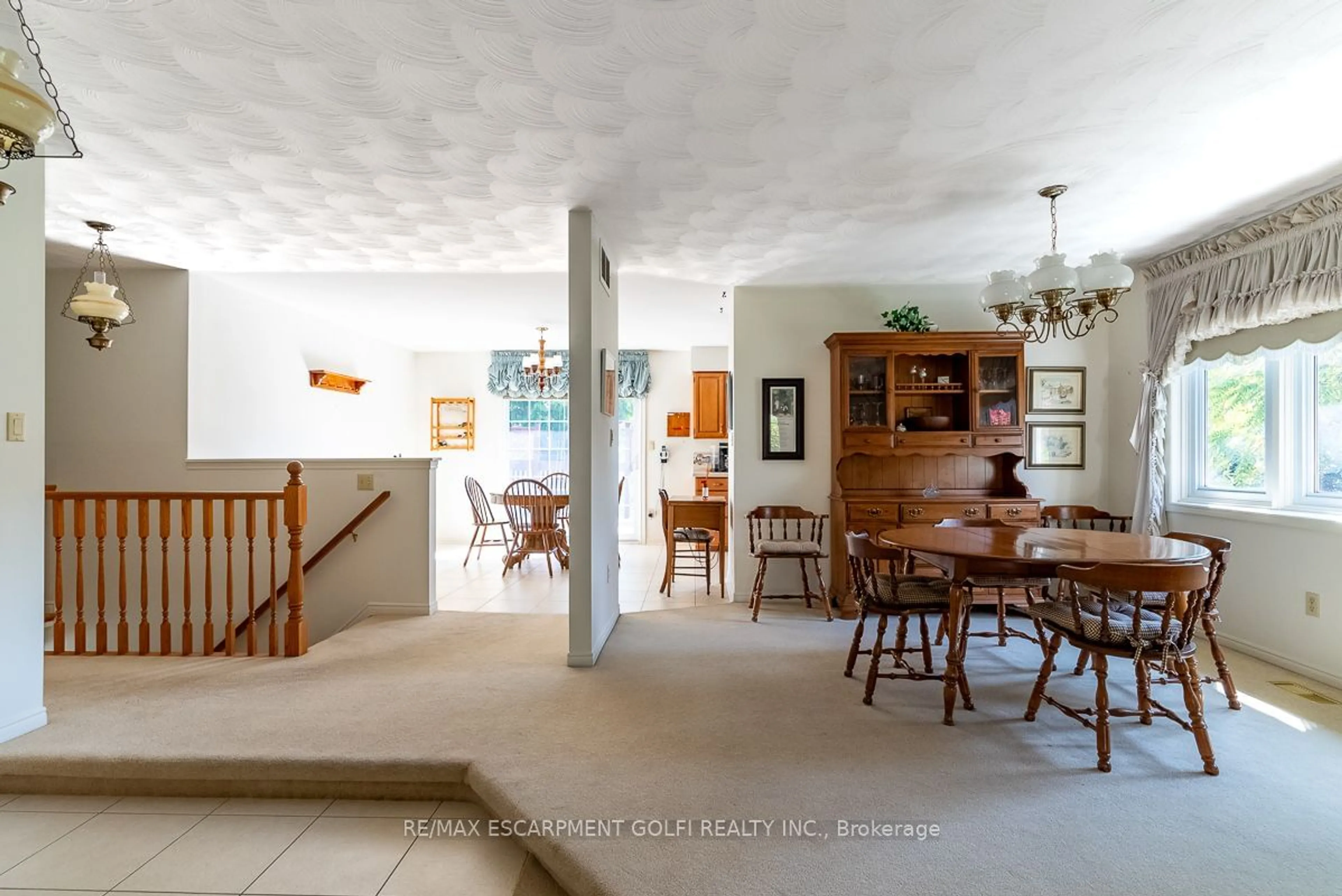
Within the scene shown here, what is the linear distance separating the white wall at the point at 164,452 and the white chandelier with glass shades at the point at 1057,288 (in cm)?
364

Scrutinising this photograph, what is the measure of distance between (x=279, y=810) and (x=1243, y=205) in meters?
5.14

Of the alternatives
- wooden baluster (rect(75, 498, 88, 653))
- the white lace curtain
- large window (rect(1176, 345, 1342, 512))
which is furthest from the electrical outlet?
wooden baluster (rect(75, 498, 88, 653))

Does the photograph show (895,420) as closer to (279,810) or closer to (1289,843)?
(1289,843)

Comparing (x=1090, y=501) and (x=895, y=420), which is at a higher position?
(x=895, y=420)

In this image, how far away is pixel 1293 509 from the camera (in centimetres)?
333

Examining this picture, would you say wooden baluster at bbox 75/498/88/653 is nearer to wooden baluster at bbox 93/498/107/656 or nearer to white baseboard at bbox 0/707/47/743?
wooden baluster at bbox 93/498/107/656

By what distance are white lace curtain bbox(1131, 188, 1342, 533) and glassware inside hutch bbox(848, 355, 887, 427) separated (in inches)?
65.1

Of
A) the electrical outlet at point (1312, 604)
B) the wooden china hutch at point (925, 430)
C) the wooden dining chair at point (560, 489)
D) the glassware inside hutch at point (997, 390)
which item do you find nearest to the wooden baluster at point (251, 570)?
the wooden dining chair at point (560, 489)

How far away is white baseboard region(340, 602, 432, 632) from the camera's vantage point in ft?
13.8

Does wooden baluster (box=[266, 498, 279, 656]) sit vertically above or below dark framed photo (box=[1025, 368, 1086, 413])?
below

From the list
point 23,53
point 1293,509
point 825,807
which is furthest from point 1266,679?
point 23,53

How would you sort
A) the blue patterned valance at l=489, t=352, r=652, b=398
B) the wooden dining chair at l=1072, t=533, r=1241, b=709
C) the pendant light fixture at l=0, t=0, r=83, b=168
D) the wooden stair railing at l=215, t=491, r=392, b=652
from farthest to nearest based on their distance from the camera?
the blue patterned valance at l=489, t=352, r=652, b=398, the wooden stair railing at l=215, t=491, r=392, b=652, the wooden dining chair at l=1072, t=533, r=1241, b=709, the pendant light fixture at l=0, t=0, r=83, b=168

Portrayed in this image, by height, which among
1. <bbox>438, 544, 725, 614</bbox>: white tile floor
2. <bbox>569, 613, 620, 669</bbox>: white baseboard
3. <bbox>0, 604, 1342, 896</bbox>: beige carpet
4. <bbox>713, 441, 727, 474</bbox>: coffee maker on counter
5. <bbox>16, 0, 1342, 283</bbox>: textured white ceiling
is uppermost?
<bbox>16, 0, 1342, 283</bbox>: textured white ceiling

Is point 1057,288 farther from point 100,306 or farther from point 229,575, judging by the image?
point 100,306
